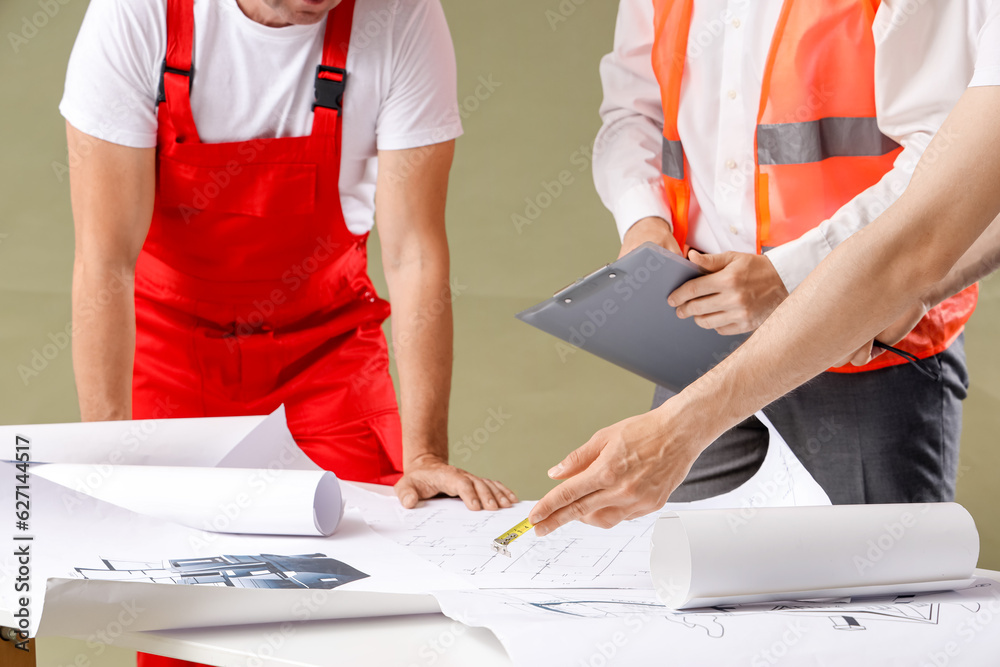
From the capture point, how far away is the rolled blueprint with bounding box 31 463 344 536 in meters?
1.08

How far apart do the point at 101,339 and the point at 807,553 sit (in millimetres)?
1133

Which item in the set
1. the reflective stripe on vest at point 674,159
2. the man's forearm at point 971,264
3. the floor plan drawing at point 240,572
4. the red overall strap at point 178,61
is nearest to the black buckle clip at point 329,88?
the red overall strap at point 178,61

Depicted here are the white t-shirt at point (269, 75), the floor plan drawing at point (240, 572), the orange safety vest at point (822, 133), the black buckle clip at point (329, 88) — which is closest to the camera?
the floor plan drawing at point (240, 572)

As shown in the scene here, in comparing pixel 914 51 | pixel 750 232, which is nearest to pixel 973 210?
pixel 914 51

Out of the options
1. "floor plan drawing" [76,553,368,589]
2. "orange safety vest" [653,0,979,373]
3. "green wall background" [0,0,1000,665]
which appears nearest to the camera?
"floor plan drawing" [76,553,368,589]

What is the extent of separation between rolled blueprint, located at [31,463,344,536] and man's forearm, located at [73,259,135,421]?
1.18 feet

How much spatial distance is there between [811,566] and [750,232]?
730mm

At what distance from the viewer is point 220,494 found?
109 cm

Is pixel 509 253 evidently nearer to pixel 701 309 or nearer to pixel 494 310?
pixel 494 310

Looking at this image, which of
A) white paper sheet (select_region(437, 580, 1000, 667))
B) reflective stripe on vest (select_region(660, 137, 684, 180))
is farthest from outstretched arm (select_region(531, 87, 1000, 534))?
reflective stripe on vest (select_region(660, 137, 684, 180))

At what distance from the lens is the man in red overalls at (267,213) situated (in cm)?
147

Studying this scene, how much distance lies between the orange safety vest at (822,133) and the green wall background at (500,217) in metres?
2.67

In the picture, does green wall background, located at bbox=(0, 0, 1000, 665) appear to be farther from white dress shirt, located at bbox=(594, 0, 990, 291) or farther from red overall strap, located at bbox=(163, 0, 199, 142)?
red overall strap, located at bbox=(163, 0, 199, 142)

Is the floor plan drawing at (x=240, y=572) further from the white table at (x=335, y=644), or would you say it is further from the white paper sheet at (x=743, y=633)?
the white paper sheet at (x=743, y=633)
